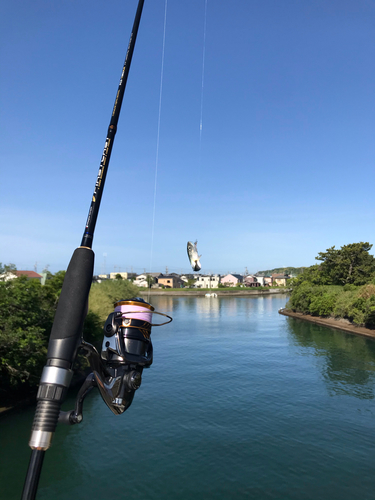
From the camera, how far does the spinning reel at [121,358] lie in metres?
2.66

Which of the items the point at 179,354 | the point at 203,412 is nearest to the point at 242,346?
the point at 179,354

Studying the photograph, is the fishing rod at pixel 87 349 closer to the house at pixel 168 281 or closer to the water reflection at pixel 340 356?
the water reflection at pixel 340 356

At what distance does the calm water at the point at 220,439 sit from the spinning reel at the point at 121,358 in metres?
13.6

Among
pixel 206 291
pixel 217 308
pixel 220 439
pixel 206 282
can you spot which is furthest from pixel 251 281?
pixel 220 439

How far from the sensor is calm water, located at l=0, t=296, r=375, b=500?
47.9ft

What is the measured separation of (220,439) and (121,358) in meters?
17.9

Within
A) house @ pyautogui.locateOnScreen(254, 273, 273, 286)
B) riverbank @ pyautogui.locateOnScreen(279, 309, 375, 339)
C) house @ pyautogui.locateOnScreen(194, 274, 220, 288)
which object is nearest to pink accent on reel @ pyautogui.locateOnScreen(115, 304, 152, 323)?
riverbank @ pyautogui.locateOnScreen(279, 309, 375, 339)

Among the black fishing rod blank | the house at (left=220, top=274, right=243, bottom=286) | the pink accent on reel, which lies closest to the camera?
the black fishing rod blank

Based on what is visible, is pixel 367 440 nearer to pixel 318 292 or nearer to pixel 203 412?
pixel 203 412

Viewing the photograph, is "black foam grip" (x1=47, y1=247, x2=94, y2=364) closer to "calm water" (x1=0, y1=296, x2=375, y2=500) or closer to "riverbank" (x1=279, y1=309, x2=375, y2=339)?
"calm water" (x1=0, y1=296, x2=375, y2=500)

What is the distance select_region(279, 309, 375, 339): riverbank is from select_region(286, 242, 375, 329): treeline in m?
0.75

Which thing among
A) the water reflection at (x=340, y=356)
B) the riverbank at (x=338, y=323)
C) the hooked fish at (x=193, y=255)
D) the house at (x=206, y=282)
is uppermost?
the house at (x=206, y=282)

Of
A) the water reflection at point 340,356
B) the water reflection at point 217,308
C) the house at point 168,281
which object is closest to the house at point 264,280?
the house at point 168,281

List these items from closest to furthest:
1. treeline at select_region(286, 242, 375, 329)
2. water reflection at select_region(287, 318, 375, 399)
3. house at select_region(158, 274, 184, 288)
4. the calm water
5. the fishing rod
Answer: the fishing rod, the calm water, water reflection at select_region(287, 318, 375, 399), treeline at select_region(286, 242, 375, 329), house at select_region(158, 274, 184, 288)
